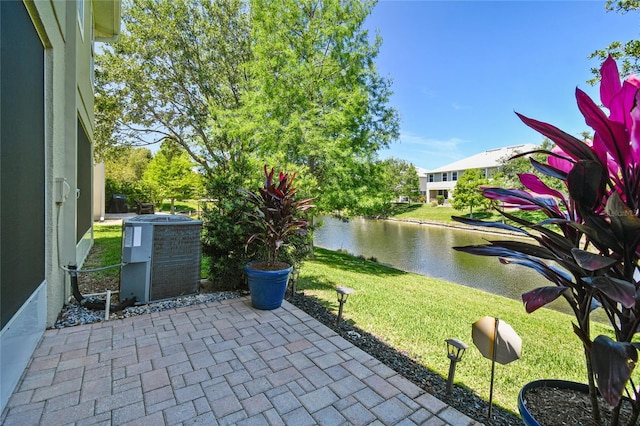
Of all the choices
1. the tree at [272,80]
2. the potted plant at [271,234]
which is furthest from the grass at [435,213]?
the potted plant at [271,234]

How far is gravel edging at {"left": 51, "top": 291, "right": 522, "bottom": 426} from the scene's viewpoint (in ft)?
6.79

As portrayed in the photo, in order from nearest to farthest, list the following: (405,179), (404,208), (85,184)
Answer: (85,184) → (404,208) → (405,179)

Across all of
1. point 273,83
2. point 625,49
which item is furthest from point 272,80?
point 625,49

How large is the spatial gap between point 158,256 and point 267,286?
1402mm

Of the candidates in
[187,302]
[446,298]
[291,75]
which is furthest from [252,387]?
[291,75]

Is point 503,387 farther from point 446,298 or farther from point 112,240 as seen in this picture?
point 112,240

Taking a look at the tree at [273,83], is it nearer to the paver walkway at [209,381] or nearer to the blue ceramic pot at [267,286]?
the blue ceramic pot at [267,286]

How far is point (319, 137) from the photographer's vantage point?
307 inches

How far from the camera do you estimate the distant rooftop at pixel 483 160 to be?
116 feet

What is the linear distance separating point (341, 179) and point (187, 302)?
5.59m

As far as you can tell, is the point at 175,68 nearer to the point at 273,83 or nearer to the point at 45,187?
the point at 273,83

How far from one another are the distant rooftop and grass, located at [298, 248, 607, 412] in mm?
33239

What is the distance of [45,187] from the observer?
9.29ft

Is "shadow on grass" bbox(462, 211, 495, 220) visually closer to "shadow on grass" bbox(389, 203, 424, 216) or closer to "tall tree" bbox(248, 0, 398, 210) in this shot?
"shadow on grass" bbox(389, 203, 424, 216)
